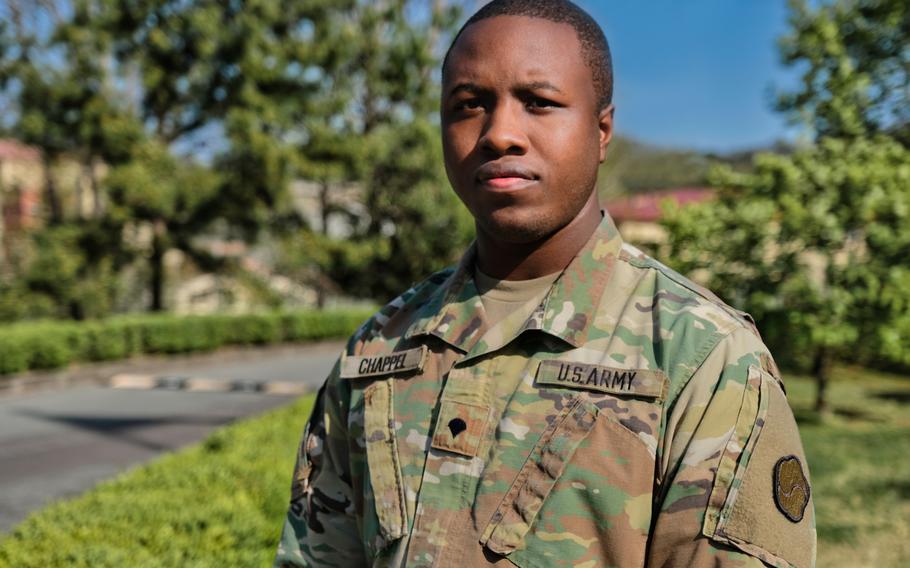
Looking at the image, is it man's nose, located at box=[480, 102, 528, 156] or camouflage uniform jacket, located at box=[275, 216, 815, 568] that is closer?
camouflage uniform jacket, located at box=[275, 216, 815, 568]

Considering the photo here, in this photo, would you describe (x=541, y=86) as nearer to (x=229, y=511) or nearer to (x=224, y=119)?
(x=229, y=511)

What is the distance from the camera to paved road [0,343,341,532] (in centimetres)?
755

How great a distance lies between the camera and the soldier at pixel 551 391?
3.78 feet

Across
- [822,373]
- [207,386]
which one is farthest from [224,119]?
[822,373]

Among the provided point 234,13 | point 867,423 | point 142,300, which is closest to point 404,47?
point 234,13

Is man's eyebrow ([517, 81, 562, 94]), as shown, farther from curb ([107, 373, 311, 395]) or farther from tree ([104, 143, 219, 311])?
tree ([104, 143, 219, 311])

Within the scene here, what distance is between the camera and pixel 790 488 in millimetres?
1148

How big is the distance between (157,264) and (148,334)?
7.90 ft

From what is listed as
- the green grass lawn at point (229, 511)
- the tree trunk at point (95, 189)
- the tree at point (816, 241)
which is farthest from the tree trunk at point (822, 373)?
the tree trunk at point (95, 189)

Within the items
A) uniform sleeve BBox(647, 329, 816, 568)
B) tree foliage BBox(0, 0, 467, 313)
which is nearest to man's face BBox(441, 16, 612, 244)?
uniform sleeve BBox(647, 329, 816, 568)

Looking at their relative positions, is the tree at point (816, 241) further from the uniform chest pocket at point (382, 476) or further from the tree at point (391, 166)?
the tree at point (391, 166)

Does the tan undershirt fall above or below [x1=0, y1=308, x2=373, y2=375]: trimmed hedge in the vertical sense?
below

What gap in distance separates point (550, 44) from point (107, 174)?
60.3ft

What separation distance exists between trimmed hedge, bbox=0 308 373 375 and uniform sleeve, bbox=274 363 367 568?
13.6m
